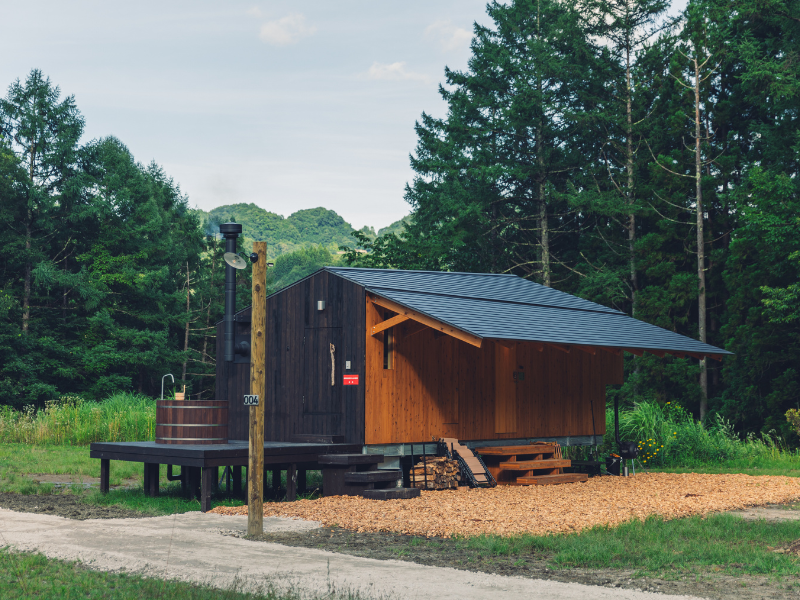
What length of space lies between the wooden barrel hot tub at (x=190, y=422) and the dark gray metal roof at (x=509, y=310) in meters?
3.36

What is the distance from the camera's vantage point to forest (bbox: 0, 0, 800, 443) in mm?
25797

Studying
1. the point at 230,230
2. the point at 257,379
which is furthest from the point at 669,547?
the point at 230,230

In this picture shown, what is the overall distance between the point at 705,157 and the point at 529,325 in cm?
1713

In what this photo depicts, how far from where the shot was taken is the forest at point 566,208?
25.8 meters

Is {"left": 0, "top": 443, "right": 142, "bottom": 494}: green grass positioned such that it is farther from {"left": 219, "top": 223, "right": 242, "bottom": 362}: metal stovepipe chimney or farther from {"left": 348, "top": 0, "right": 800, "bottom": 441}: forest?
{"left": 348, "top": 0, "right": 800, "bottom": 441}: forest

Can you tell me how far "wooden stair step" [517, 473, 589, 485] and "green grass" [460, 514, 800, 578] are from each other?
4755 mm

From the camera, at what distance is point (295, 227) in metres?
93.3

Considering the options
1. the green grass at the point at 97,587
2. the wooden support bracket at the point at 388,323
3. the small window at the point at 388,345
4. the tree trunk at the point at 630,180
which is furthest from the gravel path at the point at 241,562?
the tree trunk at the point at 630,180

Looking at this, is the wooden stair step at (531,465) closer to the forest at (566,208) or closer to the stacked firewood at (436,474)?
the stacked firewood at (436,474)

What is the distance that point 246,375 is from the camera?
1530 centimetres

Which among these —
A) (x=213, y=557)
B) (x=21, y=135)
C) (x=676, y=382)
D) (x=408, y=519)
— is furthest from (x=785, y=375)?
(x=21, y=135)

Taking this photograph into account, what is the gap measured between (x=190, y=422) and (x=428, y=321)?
12.8 feet

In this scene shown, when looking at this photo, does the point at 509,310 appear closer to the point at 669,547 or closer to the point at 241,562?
the point at 669,547

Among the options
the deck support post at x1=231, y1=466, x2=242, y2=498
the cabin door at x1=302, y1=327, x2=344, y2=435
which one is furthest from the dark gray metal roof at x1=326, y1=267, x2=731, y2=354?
the deck support post at x1=231, y1=466, x2=242, y2=498
